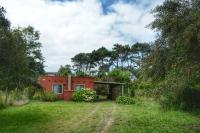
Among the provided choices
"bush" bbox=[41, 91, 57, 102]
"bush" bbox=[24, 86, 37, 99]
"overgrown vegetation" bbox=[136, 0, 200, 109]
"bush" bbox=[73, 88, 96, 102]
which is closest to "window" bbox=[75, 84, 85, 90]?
"bush" bbox=[73, 88, 96, 102]

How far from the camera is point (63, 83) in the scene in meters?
44.8

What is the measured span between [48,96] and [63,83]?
5.17 meters

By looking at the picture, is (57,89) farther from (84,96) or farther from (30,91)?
(84,96)

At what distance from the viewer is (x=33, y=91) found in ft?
138

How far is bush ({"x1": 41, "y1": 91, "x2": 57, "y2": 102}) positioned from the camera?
39766mm

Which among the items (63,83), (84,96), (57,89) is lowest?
(84,96)

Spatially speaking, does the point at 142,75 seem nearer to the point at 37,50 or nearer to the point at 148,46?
the point at 148,46

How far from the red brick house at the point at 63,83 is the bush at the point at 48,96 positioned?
10.0ft

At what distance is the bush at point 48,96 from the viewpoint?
39766mm

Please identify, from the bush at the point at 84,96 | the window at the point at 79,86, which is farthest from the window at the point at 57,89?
the bush at the point at 84,96

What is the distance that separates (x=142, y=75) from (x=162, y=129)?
3.06m

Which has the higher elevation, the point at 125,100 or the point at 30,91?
the point at 30,91

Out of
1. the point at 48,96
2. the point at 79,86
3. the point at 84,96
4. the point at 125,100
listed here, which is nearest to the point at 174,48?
the point at 125,100

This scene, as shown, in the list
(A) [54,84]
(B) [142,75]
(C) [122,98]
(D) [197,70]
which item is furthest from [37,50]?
(D) [197,70]
